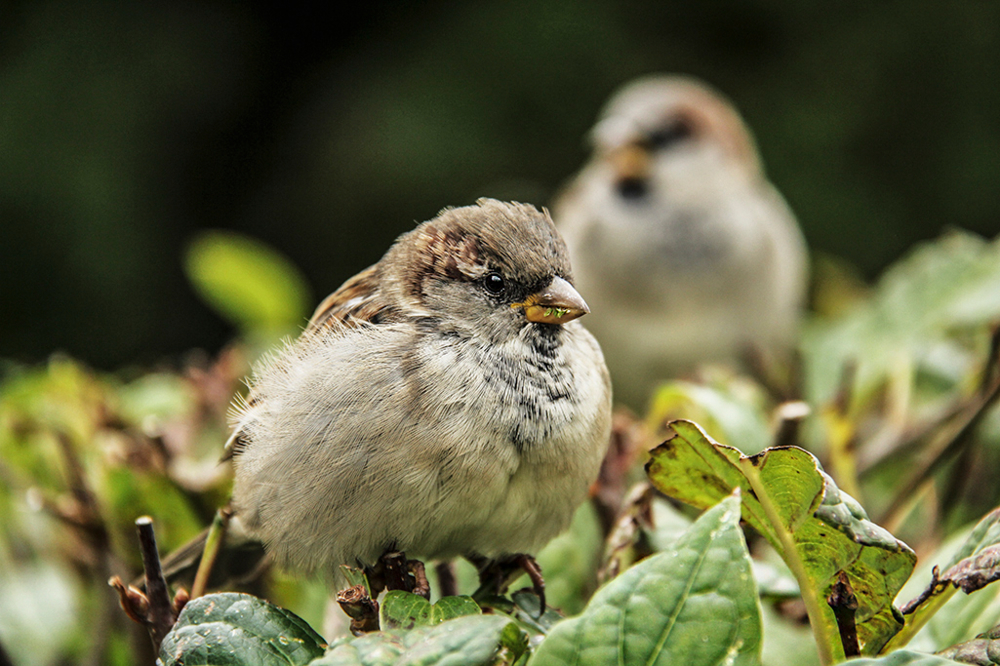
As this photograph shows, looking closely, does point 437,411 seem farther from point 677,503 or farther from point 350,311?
point 677,503

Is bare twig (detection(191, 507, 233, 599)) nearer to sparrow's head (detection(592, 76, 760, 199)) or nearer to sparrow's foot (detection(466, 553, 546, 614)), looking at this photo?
sparrow's foot (detection(466, 553, 546, 614))

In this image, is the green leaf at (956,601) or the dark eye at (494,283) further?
the dark eye at (494,283)

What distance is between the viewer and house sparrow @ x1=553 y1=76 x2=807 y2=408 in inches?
82.8

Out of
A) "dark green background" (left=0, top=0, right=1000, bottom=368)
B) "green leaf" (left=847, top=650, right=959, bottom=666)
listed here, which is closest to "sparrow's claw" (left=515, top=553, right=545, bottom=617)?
"green leaf" (left=847, top=650, right=959, bottom=666)

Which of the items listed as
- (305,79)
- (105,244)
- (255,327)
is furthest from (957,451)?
(305,79)

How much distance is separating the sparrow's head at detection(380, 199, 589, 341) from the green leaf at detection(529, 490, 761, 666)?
34cm

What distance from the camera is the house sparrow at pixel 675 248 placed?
6.90ft

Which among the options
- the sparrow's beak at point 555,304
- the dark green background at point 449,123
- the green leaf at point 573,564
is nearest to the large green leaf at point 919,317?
the green leaf at point 573,564

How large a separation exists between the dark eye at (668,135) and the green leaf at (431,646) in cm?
174

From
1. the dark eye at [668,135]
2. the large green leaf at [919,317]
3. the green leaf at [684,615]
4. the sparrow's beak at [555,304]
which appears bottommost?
the green leaf at [684,615]

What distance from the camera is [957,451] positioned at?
105cm

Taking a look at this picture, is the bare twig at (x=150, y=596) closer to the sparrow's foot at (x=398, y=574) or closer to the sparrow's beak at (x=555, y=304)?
the sparrow's foot at (x=398, y=574)

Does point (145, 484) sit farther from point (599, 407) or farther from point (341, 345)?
point (599, 407)

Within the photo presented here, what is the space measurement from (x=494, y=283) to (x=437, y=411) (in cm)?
16
